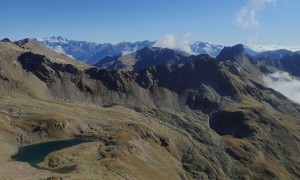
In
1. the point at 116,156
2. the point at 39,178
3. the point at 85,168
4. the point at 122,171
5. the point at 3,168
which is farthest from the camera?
the point at 116,156

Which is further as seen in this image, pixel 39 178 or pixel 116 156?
pixel 116 156

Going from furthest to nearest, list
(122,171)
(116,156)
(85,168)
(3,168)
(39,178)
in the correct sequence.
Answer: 1. (116,156)
2. (122,171)
3. (85,168)
4. (3,168)
5. (39,178)

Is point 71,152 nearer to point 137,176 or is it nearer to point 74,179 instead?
point 137,176

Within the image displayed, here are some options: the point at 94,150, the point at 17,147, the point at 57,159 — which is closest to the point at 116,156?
the point at 94,150

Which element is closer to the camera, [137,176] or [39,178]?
[39,178]

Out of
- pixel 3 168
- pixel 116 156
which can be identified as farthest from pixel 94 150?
pixel 3 168

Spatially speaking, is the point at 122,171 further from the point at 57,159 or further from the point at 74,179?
the point at 74,179

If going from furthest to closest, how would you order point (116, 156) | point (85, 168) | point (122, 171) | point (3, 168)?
point (116, 156)
point (122, 171)
point (85, 168)
point (3, 168)

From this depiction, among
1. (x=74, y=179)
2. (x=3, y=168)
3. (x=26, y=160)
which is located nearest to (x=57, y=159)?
(x=26, y=160)

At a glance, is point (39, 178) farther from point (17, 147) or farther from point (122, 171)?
point (17, 147)
